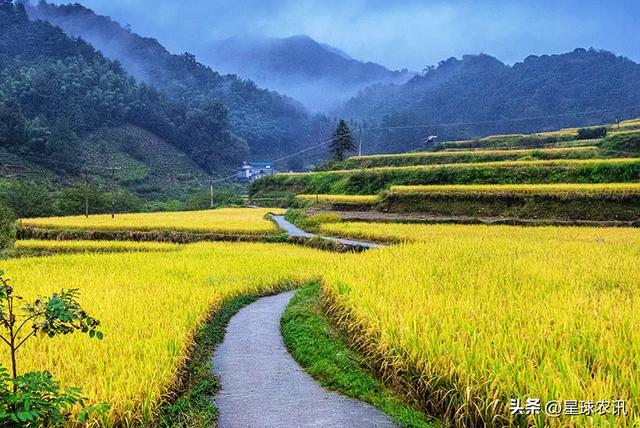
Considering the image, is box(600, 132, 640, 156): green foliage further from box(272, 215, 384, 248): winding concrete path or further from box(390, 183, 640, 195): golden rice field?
box(272, 215, 384, 248): winding concrete path

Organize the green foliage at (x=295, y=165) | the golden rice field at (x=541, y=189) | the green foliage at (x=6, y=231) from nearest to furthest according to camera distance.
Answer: the green foliage at (x=6, y=231) < the golden rice field at (x=541, y=189) < the green foliage at (x=295, y=165)

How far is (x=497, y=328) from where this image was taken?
13.8 feet

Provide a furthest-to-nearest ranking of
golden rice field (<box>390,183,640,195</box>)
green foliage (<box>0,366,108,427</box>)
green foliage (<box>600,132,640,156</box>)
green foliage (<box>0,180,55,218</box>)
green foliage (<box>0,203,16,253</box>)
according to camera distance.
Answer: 1. green foliage (<box>0,180,55,218</box>)
2. green foliage (<box>600,132,640,156</box>)
3. golden rice field (<box>390,183,640,195</box>)
4. green foliage (<box>0,203,16,253</box>)
5. green foliage (<box>0,366,108,427</box>)

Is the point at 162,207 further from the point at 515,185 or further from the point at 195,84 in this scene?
the point at 195,84

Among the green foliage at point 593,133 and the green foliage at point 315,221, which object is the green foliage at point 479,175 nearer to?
the green foliage at point 315,221

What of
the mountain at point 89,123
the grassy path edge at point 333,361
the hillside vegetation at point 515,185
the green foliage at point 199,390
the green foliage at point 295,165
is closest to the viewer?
the green foliage at point 199,390

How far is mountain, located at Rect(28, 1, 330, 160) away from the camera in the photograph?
320ft

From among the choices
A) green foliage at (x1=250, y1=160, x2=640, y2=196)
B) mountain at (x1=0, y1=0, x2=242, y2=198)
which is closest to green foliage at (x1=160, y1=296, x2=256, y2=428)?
green foliage at (x1=250, y1=160, x2=640, y2=196)

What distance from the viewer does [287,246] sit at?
15547 mm

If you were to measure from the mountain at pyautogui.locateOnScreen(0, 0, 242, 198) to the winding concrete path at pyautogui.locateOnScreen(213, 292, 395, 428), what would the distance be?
48.6m

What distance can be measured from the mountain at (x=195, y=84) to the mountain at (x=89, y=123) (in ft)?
48.4

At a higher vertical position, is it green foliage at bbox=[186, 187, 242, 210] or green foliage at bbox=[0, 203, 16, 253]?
green foliage at bbox=[186, 187, 242, 210]

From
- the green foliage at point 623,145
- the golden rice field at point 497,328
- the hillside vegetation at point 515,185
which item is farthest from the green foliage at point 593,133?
the golden rice field at point 497,328

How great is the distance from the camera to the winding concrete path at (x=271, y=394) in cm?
363
